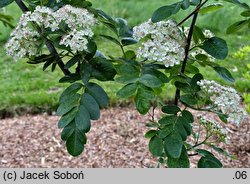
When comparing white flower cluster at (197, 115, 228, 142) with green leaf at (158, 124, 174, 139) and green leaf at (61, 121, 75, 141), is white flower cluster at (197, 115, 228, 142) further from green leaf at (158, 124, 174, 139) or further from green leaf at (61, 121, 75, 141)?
green leaf at (61, 121, 75, 141)

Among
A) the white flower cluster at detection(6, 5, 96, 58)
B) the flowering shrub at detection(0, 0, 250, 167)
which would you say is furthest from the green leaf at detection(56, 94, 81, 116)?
the white flower cluster at detection(6, 5, 96, 58)

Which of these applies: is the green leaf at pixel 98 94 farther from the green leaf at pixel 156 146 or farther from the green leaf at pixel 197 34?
the green leaf at pixel 197 34

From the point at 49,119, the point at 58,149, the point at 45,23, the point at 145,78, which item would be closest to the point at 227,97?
the point at 145,78

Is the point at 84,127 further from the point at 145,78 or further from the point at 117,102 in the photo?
the point at 117,102

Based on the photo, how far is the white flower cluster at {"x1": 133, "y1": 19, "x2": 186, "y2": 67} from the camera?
958mm

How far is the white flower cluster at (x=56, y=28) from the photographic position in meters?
0.95

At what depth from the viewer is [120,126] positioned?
3.25 m

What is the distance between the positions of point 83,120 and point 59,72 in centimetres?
330

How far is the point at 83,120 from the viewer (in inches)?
37.9

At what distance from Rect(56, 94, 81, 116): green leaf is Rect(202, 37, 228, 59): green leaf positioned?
34 centimetres

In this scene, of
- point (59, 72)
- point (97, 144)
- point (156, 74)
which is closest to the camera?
point (156, 74)

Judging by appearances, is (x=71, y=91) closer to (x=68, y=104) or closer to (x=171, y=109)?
(x=68, y=104)

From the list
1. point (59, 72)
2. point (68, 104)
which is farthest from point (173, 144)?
point (59, 72)

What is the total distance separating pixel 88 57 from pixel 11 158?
2.12 m
